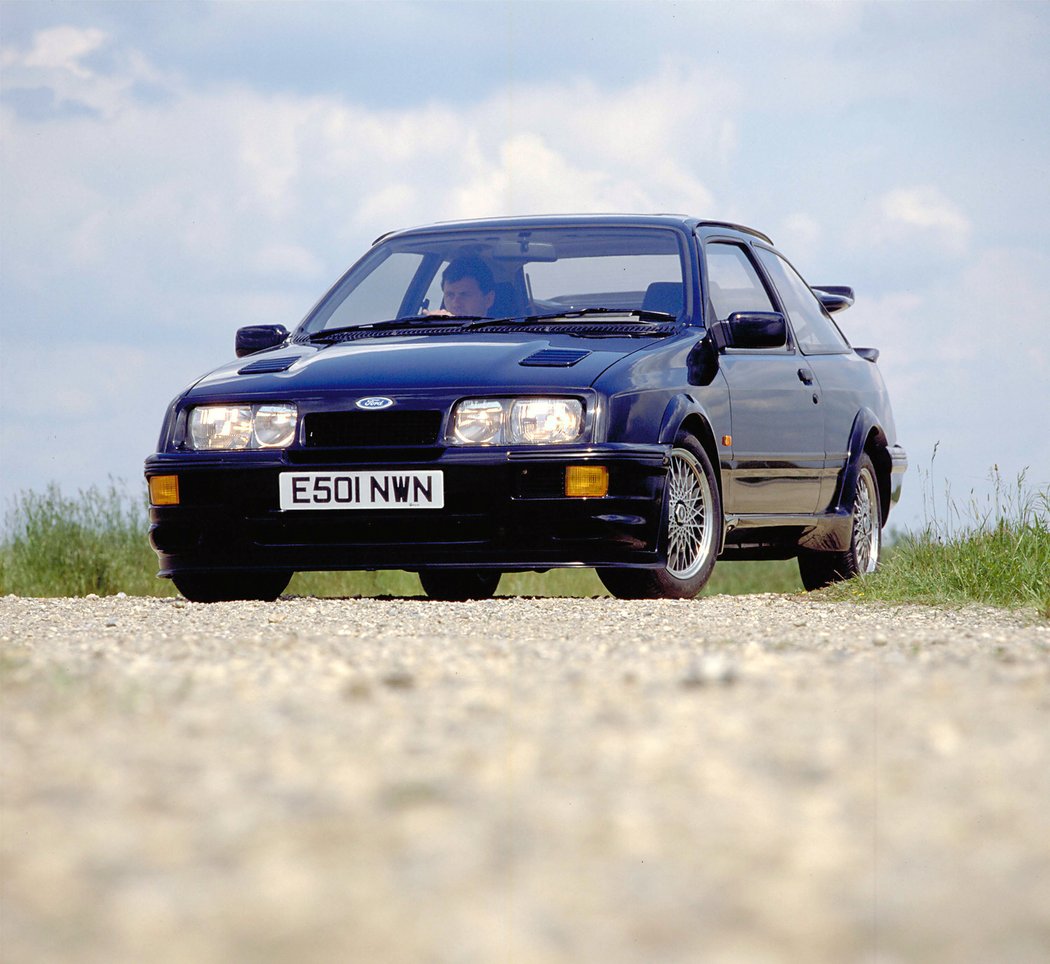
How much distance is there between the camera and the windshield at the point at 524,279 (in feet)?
25.7

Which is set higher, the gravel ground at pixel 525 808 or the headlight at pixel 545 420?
the headlight at pixel 545 420

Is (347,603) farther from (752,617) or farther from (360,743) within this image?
(360,743)

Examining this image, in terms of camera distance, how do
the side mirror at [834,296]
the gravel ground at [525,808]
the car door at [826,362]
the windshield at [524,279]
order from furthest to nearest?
1. the side mirror at [834,296]
2. the car door at [826,362]
3. the windshield at [524,279]
4. the gravel ground at [525,808]

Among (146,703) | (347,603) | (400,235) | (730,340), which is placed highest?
(400,235)

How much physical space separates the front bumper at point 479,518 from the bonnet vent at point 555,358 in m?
0.39

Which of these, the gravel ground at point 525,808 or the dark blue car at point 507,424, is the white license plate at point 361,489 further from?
the gravel ground at point 525,808

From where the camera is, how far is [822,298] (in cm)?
1021

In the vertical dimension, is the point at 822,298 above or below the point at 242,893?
above

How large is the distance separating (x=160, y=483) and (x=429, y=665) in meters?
3.46

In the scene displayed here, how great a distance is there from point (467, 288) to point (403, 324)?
366 mm

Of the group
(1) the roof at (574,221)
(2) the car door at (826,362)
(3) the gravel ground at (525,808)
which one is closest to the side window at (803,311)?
(2) the car door at (826,362)

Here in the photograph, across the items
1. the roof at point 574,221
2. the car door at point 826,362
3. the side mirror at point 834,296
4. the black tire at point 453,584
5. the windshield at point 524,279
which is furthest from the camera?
the side mirror at point 834,296

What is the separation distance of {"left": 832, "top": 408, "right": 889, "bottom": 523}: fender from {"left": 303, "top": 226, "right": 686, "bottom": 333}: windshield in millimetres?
1667

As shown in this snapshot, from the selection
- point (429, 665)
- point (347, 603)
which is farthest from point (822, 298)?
point (429, 665)
